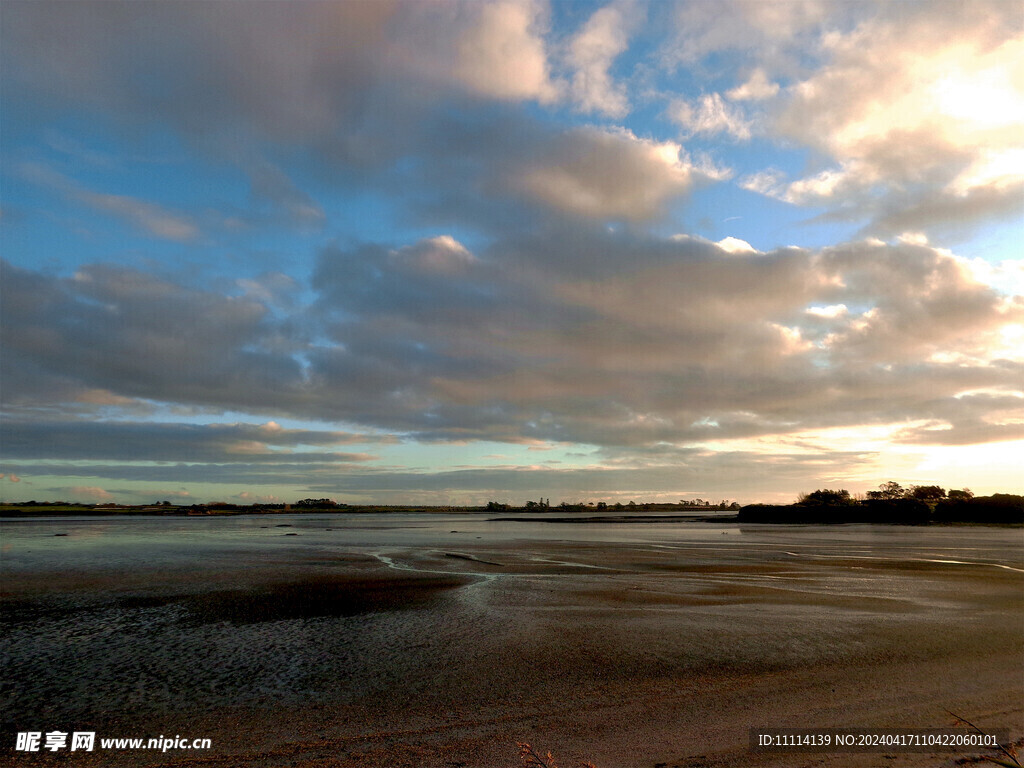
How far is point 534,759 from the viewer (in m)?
8.00

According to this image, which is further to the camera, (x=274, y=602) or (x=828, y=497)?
(x=828, y=497)

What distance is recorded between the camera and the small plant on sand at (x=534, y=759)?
7.77 m

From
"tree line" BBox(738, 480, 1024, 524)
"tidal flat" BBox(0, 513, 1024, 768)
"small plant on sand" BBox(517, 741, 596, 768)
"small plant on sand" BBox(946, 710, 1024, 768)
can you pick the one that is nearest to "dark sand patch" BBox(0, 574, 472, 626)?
"tidal flat" BBox(0, 513, 1024, 768)

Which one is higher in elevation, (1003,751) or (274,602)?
(1003,751)

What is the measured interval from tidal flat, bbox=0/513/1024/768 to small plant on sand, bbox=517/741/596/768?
0.22 m

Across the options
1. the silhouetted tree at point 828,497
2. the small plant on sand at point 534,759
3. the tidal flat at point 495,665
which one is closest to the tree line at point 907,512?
the silhouetted tree at point 828,497

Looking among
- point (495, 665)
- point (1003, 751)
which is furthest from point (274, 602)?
point (1003, 751)

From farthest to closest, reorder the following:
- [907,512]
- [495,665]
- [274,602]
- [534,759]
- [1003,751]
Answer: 1. [907,512]
2. [274,602]
3. [495,665]
4. [1003,751]
5. [534,759]

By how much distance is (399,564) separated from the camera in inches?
1339

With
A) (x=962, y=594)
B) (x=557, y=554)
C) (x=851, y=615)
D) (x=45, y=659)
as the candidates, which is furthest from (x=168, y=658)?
(x=557, y=554)

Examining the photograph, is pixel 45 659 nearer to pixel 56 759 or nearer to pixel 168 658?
pixel 168 658

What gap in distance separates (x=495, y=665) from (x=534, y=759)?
195 inches

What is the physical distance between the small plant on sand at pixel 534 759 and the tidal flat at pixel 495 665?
0.22 metres

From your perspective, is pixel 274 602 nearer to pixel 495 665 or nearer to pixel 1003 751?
pixel 495 665
